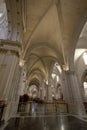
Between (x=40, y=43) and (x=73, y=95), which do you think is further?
(x=40, y=43)

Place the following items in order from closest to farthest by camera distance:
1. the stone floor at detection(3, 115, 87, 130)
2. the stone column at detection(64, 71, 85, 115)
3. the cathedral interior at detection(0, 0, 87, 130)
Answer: the stone floor at detection(3, 115, 87, 130) < the cathedral interior at detection(0, 0, 87, 130) < the stone column at detection(64, 71, 85, 115)

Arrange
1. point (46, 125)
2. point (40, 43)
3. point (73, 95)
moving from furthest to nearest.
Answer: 1. point (40, 43)
2. point (73, 95)
3. point (46, 125)

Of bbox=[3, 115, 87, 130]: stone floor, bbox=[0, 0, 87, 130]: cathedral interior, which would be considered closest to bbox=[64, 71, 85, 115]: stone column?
bbox=[0, 0, 87, 130]: cathedral interior

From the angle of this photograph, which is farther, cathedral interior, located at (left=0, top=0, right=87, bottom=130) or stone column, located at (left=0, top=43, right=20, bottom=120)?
cathedral interior, located at (left=0, top=0, right=87, bottom=130)

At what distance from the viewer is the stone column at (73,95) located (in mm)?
6673

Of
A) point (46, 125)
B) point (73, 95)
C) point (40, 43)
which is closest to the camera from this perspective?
point (46, 125)

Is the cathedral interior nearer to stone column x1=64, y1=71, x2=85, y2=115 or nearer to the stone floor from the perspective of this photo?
stone column x1=64, y1=71, x2=85, y2=115

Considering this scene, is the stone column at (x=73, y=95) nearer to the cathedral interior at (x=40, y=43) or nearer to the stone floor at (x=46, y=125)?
the cathedral interior at (x=40, y=43)

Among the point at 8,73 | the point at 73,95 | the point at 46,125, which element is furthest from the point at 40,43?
the point at 46,125

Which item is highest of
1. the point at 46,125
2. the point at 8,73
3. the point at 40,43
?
the point at 40,43

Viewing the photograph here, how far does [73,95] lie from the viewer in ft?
23.8

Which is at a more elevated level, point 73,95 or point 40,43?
point 40,43

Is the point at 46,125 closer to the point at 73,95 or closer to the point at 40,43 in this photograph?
the point at 73,95

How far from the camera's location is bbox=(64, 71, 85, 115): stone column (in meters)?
6.67
